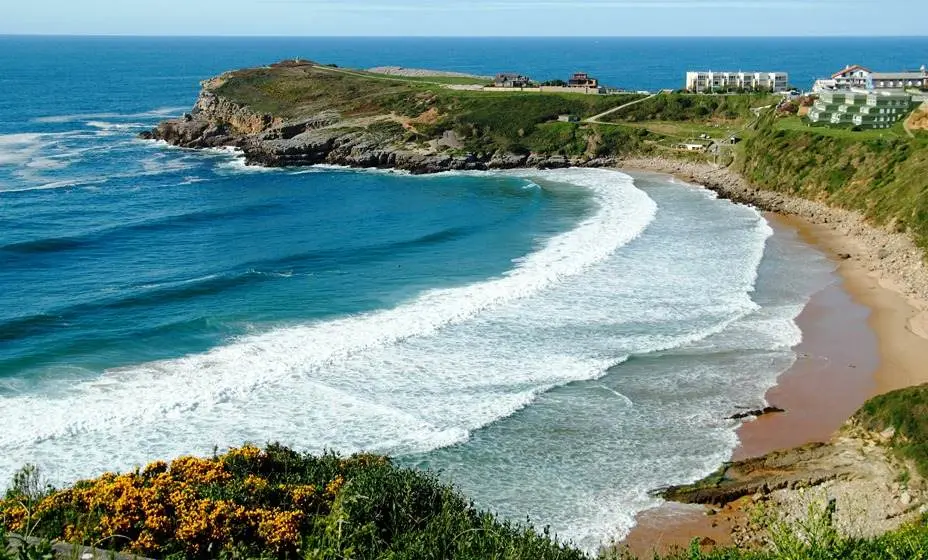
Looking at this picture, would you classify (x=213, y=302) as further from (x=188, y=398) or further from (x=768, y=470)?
(x=768, y=470)

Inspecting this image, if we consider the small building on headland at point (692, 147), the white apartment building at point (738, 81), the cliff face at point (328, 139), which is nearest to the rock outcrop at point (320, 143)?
the cliff face at point (328, 139)

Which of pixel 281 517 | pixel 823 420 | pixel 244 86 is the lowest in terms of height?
pixel 823 420

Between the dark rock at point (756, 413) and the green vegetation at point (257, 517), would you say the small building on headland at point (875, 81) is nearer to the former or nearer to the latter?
the dark rock at point (756, 413)

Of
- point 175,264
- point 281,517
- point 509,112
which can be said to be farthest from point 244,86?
point 281,517

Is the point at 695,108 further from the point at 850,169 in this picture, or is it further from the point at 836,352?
the point at 836,352

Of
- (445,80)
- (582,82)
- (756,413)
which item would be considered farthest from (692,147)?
(756,413)

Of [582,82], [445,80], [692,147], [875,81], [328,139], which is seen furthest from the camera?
[445,80]
